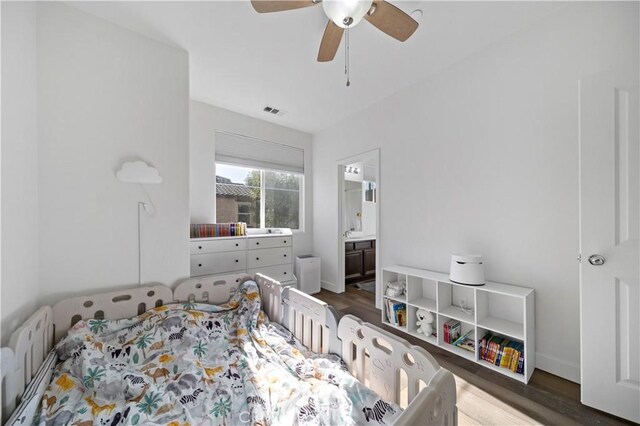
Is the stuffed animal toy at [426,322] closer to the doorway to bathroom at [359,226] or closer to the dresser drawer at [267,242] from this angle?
the doorway to bathroom at [359,226]

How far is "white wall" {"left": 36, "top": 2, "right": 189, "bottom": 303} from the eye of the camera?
152cm

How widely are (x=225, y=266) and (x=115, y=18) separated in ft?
7.58

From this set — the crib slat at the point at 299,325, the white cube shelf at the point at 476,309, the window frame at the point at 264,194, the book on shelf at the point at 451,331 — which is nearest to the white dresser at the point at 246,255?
the window frame at the point at 264,194

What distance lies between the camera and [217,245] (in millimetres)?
2768

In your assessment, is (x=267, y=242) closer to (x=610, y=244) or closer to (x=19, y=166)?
(x=19, y=166)

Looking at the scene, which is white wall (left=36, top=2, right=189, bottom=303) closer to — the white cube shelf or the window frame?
the window frame

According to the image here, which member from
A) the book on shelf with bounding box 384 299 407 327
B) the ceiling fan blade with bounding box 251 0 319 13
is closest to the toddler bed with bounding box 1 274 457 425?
the book on shelf with bounding box 384 299 407 327

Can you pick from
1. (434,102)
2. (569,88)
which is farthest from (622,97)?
(434,102)

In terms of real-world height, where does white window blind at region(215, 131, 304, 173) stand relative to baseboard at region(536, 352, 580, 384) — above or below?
above

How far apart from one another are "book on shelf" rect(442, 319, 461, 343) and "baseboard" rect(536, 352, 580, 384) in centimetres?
53

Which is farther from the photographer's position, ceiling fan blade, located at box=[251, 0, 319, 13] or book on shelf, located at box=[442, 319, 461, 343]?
book on shelf, located at box=[442, 319, 461, 343]

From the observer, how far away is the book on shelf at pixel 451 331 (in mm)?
2131

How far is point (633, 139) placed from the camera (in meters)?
1.32

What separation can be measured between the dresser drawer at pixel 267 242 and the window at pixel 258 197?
46cm
